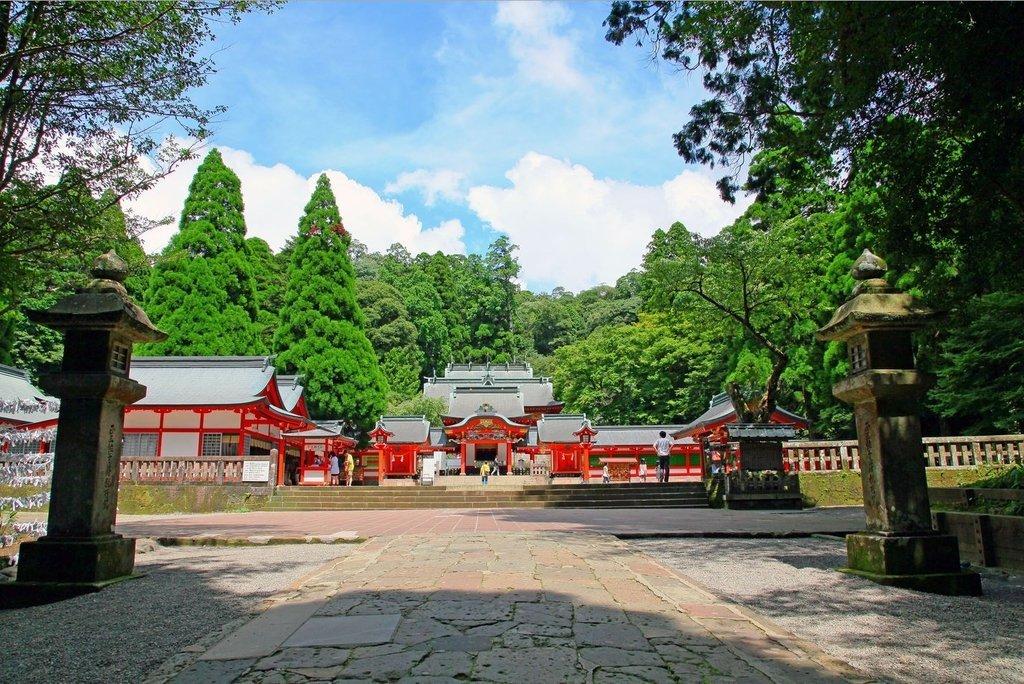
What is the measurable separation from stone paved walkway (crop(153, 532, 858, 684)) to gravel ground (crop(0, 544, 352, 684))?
43cm

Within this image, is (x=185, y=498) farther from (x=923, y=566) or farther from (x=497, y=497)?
(x=923, y=566)

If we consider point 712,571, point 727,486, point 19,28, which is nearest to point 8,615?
point 19,28

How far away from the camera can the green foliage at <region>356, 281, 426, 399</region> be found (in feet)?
158

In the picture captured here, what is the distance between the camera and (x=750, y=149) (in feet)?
31.6

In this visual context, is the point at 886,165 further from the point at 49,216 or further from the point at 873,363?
the point at 49,216

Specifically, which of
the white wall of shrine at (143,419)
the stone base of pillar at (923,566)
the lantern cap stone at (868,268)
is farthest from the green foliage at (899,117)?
the white wall of shrine at (143,419)

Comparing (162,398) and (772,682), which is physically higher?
(162,398)

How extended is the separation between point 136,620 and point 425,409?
119ft

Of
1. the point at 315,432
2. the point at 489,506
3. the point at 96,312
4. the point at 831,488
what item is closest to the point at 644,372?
the point at 315,432

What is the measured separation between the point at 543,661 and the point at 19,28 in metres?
7.22

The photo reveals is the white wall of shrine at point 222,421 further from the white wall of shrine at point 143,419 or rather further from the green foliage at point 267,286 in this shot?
the green foliage at point 267,286

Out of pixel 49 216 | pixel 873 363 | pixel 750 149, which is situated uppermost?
pixel 750 149

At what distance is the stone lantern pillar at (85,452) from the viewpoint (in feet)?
19.2

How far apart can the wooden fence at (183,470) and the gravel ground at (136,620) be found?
12.3 metres
